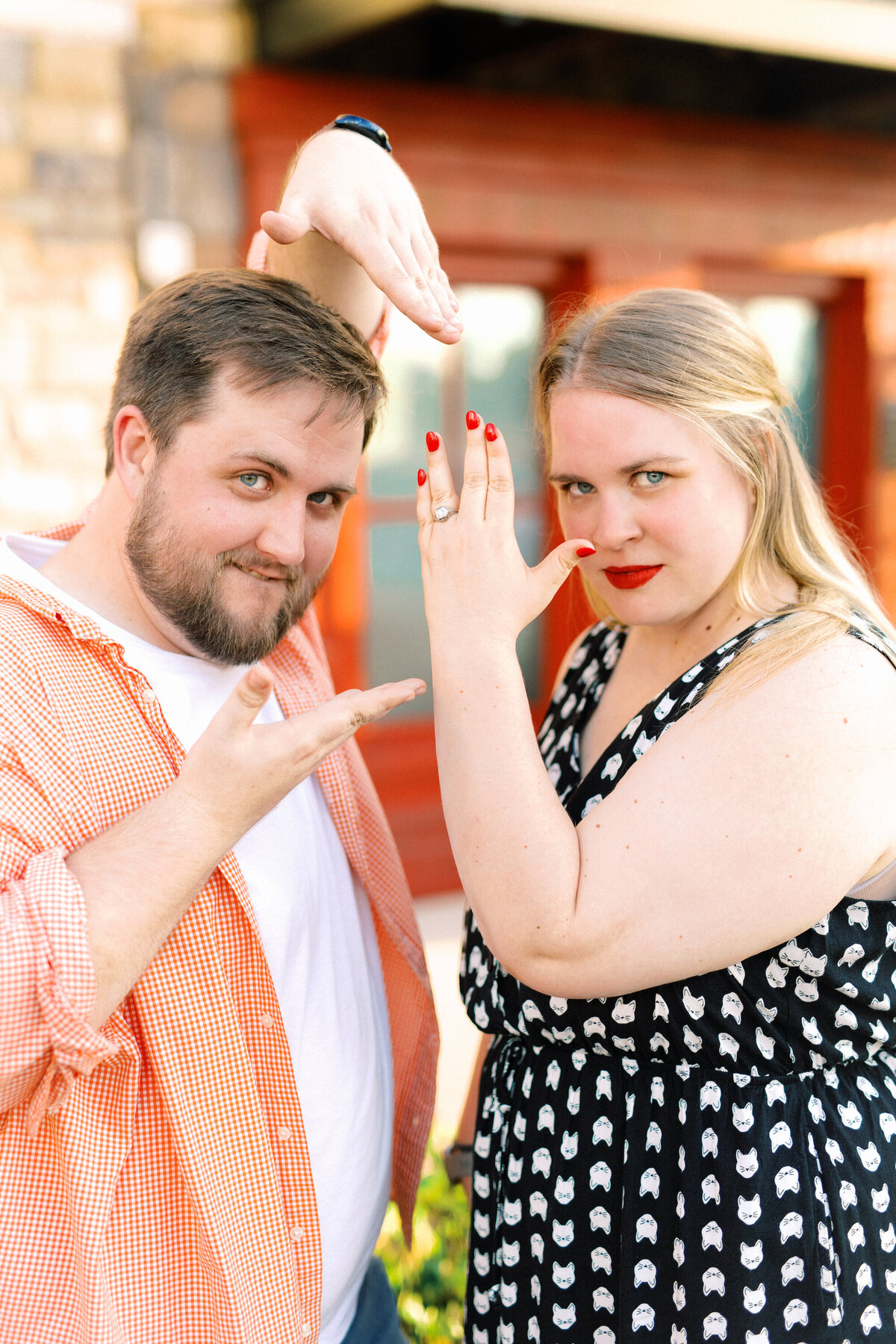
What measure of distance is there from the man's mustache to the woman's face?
1.31 feet

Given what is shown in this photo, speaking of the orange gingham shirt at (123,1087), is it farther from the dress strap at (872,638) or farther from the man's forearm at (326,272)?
the dress strap at (872,638)

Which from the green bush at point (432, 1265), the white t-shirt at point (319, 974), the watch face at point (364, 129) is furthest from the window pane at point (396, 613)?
the white t-shirt at point (319, 974)

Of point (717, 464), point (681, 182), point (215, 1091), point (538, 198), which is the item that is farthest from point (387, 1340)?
point (681, 182)

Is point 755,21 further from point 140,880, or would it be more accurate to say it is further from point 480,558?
point 140,880

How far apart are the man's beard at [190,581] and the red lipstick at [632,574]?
44cm

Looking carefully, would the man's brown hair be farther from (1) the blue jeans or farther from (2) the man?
(1) the blue jeans

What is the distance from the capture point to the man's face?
60.0 inches

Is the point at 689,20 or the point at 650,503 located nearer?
the point at 650,503

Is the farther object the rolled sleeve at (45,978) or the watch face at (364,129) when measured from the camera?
the watch face at (364,129)

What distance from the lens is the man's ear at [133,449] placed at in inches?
62.0

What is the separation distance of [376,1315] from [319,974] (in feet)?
1.88

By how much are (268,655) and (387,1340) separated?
1.05 m

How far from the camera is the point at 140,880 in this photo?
1245 millimetres

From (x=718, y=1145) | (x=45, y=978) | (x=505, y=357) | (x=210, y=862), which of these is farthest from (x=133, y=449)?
(x=505, y=357)
